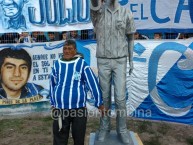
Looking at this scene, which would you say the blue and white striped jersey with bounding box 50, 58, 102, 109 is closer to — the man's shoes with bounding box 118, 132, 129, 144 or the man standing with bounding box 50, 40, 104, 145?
the man standing with bounding box 50, 40, 104, 145

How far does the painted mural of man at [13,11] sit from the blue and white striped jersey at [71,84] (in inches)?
120

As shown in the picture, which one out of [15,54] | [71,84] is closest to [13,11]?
[15,54]

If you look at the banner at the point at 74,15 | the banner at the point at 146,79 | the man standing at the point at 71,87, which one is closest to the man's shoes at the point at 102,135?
the man standing at the point at 71,87

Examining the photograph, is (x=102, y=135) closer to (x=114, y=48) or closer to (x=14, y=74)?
(x=114, y=48)

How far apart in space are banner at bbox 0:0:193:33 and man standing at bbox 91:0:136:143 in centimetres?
260

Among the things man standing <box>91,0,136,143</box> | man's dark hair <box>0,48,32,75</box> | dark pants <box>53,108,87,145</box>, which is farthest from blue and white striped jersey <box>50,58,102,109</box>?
man's dark hair <box>0,48,32,75</box>

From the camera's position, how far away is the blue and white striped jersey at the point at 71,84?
15.0 ft

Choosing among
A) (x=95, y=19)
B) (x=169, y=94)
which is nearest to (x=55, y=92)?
(x=95, y=19)

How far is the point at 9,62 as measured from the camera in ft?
25.4

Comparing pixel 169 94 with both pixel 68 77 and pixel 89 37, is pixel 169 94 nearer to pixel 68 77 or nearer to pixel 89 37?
pixel 89 37

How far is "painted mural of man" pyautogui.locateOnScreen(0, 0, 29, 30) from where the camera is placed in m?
7.33

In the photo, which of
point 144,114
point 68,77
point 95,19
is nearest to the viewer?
point 68,77

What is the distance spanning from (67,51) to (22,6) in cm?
314

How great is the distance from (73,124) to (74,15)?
328 cm
